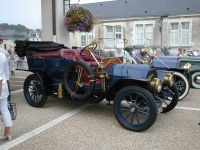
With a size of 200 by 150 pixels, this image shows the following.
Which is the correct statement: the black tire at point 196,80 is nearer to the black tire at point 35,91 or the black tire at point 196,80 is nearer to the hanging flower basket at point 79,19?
the hanging flower basket at point 79,19

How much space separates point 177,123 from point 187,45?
17688mm

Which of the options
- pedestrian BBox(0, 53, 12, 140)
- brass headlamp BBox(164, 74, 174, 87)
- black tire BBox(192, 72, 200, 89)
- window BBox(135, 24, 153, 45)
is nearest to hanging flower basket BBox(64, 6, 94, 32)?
brass headlamp BBox(164, 74, 174, 87)

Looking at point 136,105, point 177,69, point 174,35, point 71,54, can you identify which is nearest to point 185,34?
point 174,35

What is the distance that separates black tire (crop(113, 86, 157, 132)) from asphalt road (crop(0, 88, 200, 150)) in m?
0.13

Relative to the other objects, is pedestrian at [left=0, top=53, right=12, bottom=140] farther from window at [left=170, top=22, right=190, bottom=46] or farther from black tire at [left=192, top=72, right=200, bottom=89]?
window at [left=170, top=22, right=190, bottom=46]

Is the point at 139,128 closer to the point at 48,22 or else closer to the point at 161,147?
the point at 161,147

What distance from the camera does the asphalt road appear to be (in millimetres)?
3307

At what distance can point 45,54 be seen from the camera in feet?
17.6

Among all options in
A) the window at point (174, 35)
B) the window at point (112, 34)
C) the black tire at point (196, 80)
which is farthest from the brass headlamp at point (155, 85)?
the window at point (174, 35)

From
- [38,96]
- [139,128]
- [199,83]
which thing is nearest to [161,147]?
[139,128]

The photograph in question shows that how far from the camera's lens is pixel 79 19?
23.3 ft

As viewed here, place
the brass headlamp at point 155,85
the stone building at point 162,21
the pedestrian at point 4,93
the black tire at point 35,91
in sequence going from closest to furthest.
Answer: the pedestrian at point 4,93, the brass headlamp at point 155,85, the black tire at point 35,91, the stone building at point 162,21

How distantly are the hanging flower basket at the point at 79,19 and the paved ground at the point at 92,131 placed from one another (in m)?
2.85

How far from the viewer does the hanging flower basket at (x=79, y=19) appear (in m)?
7.01
